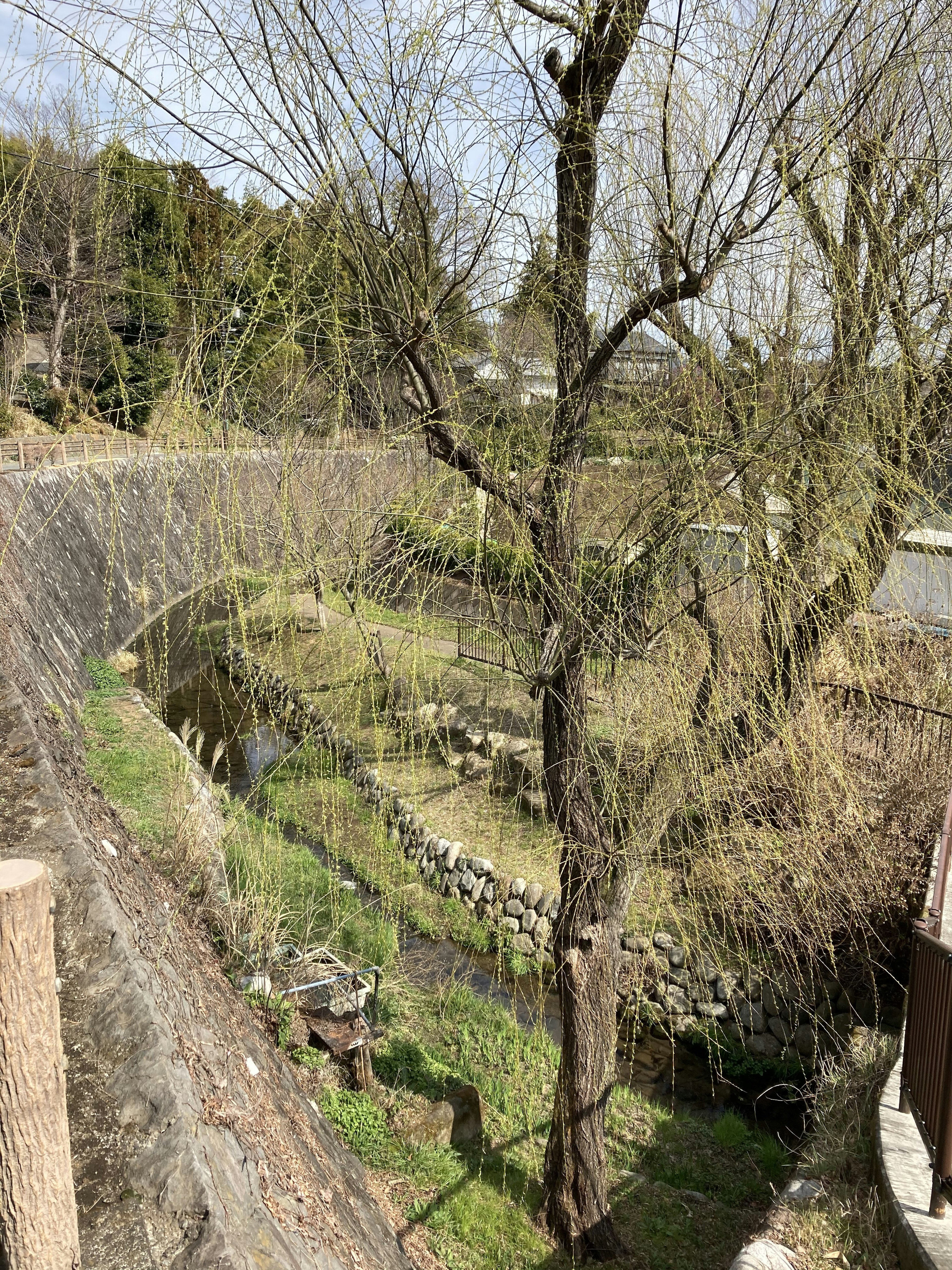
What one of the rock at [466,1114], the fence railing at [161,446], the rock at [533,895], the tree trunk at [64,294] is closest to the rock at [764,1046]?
the rock at [533,895]

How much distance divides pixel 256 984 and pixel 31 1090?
3.65m

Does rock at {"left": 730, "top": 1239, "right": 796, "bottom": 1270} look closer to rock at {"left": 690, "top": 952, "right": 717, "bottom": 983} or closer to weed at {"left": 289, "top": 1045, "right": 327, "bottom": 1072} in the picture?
weed at {"left": 289, "top": 1045, "right": 327, "bottom": 1072}

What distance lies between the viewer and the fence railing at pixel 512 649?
9.60ft

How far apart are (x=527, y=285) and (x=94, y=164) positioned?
135 cm

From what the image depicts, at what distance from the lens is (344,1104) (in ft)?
17.4

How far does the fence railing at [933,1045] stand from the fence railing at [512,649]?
69.1 inches

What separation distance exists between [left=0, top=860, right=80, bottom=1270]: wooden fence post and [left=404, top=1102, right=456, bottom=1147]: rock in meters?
3.71

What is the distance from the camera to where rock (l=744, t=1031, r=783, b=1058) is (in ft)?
23.0

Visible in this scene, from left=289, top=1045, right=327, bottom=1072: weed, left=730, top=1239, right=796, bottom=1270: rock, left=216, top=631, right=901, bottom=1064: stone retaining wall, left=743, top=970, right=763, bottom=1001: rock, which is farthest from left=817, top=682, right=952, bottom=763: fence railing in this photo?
left=289, top=1045, right=327, bottom=1072: weed

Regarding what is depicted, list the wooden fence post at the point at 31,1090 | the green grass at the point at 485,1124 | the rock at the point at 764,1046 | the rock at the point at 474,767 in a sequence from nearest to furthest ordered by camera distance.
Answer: the wooden fence post at the point at 31,1090, the green grass at the point at 485,1124, the rock at the point at 764,1046, the rock at the point at 474,767

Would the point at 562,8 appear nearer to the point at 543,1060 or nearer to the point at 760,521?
the point at 760,521

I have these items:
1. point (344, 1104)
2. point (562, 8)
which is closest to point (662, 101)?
point (562, 8)

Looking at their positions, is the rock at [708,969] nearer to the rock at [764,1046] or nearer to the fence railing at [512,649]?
the rock at [764,1046]

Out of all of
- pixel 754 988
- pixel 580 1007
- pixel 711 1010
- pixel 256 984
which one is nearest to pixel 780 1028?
pixel 754 988
